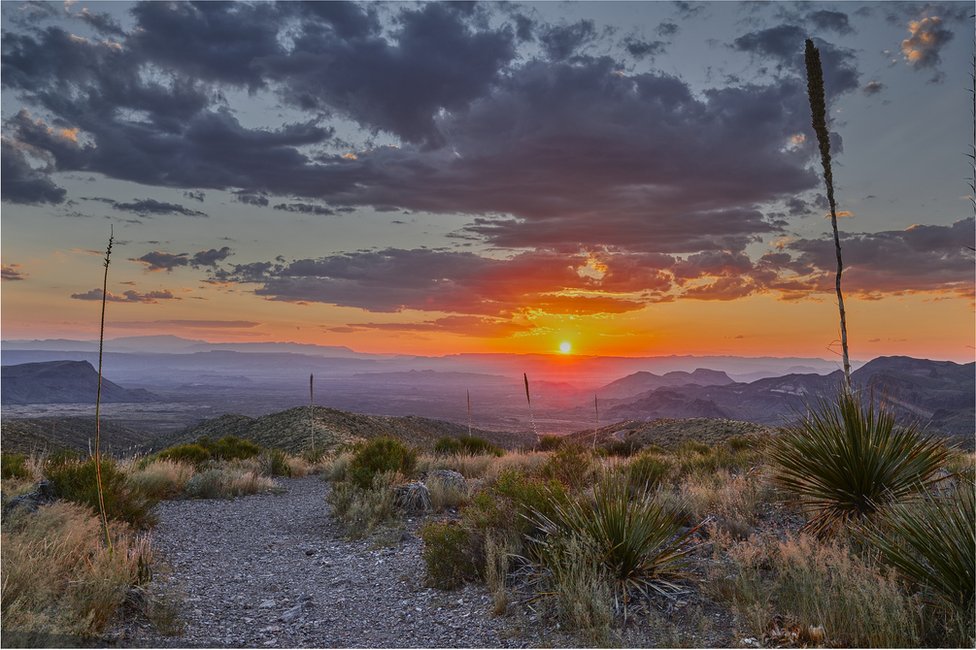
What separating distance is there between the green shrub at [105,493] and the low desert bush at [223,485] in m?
Answer: 3.19

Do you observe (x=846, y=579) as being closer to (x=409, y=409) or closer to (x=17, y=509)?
(x=17, y=509)

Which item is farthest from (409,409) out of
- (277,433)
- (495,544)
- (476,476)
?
(495,544)

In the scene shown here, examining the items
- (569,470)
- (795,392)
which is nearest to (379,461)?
(569,470)

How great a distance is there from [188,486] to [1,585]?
8889 mm

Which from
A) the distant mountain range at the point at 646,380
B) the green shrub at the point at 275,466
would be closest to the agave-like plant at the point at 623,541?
the green shrub at the point at 275,466

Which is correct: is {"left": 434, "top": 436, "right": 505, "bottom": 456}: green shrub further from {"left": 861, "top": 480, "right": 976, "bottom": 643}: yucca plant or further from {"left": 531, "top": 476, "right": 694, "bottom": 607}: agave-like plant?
{"left": 861, "top": 480, "right": 976, "bottom": 643}: yucca plant

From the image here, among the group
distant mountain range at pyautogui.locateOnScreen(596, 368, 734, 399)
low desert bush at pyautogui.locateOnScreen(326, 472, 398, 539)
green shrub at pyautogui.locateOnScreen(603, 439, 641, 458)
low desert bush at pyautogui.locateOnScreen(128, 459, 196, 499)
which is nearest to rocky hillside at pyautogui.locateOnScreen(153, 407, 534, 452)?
green shrub at pyautogui.locateOnScreen(603, 439, 641, 458)

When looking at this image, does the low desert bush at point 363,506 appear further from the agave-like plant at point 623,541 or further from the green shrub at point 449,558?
the agave-like plant at point 623,541

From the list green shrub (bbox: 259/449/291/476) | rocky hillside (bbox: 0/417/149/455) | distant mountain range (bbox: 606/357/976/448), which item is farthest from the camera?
distant mountain range (bbox: 606/357/976/448)

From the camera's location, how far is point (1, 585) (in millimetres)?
4973

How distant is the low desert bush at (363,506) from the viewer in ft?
32.6

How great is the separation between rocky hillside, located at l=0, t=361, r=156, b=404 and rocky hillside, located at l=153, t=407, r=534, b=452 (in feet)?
393

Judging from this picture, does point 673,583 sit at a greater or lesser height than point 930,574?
lesser

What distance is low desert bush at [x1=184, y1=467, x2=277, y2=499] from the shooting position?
43.5 ft
